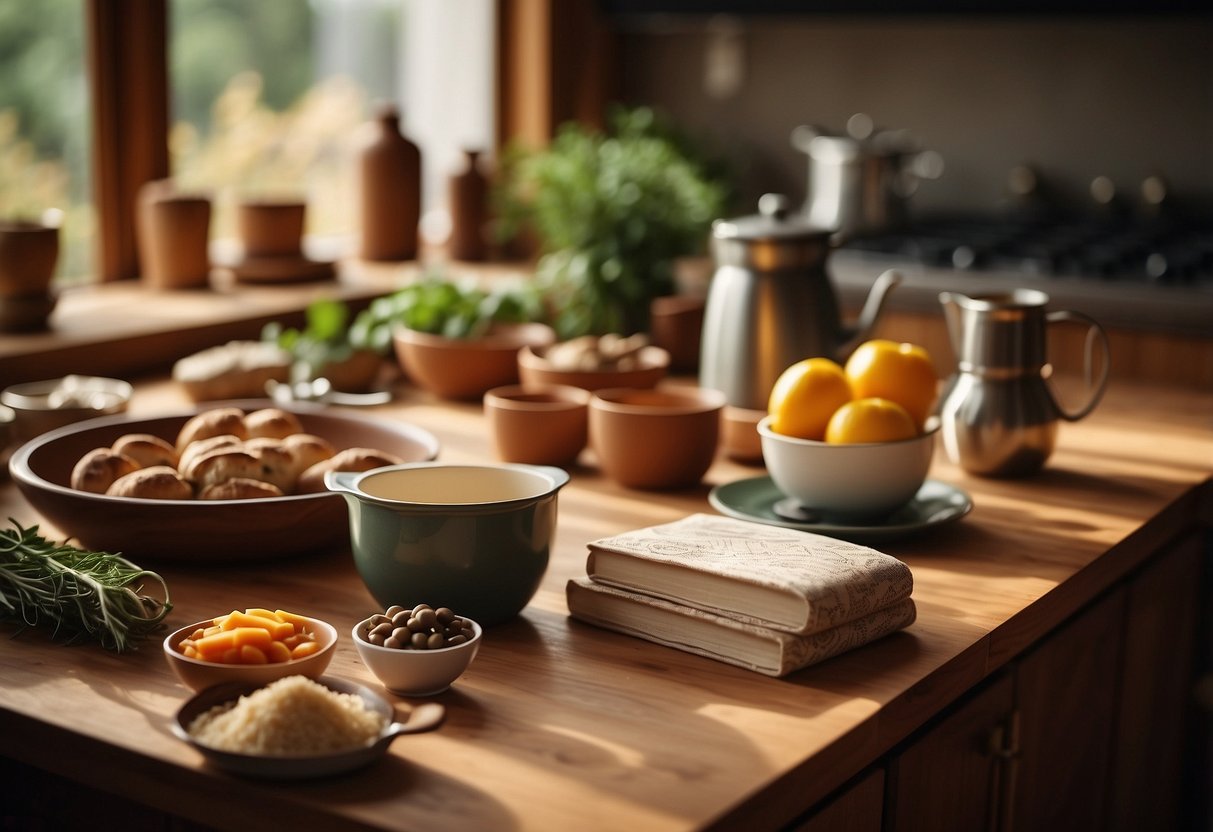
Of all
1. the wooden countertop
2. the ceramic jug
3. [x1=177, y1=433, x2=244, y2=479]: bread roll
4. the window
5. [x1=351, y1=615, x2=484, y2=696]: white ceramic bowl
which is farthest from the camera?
the window

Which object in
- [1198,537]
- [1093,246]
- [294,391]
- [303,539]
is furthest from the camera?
[1093,246]

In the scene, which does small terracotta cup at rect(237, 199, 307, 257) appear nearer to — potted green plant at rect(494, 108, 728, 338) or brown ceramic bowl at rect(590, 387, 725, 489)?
potted green plant at rect(494, 108, 728, 338)

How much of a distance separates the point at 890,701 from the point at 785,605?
0.33ft

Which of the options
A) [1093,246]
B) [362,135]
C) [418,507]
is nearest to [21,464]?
[418,507]

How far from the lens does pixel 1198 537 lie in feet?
5.60

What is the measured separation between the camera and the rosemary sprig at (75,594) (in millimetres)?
1044

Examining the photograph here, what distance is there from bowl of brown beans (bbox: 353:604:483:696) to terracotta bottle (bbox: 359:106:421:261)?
1.88m

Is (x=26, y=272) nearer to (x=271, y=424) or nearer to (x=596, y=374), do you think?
(x=271, y=424)

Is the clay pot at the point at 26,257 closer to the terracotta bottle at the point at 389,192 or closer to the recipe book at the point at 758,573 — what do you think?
the terracotta bottle at the point at 389,192

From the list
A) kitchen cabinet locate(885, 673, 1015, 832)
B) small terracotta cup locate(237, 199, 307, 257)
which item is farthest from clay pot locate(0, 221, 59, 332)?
kitchen cabinet locate(885, 673, 1015, 832)

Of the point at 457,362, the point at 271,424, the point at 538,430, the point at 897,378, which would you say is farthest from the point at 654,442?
the point at 457,362

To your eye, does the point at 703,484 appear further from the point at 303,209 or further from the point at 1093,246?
the point at 1093,246

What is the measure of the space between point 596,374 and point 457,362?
0.80ft

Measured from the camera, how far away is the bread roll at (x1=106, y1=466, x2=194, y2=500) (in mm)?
1217
